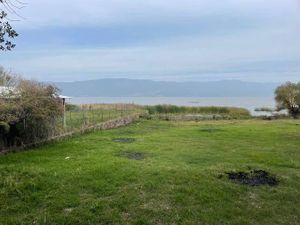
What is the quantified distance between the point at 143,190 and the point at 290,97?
50.0 metres

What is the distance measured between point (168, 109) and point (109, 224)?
50.5 metres

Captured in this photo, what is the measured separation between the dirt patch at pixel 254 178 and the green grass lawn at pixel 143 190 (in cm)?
29

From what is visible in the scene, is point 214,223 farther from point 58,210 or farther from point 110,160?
Answer: point 110,160

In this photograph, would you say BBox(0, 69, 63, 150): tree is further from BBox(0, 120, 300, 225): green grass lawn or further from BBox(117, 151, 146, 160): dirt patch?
BBox(117, 151, 146, 160): dirt patch

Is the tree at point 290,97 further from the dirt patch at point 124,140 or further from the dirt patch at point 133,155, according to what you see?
the dirt patch at point 133,155

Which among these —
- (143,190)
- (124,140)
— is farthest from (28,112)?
(143,190)

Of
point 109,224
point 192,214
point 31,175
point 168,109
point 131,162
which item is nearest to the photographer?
point 109,224

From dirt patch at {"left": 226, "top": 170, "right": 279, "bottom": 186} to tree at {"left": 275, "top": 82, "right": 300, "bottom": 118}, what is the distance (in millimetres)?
44825

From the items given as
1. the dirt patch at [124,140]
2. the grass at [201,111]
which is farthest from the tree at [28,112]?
the grass at [201,111]

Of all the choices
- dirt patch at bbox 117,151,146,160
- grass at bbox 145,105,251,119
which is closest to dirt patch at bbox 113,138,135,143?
dirt patch at bbox 117,151,146,160

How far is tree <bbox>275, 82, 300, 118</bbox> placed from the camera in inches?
2237

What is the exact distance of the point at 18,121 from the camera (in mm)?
19375

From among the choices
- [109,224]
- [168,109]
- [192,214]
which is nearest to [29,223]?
[109,224]

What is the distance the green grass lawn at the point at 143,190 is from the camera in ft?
30.4
